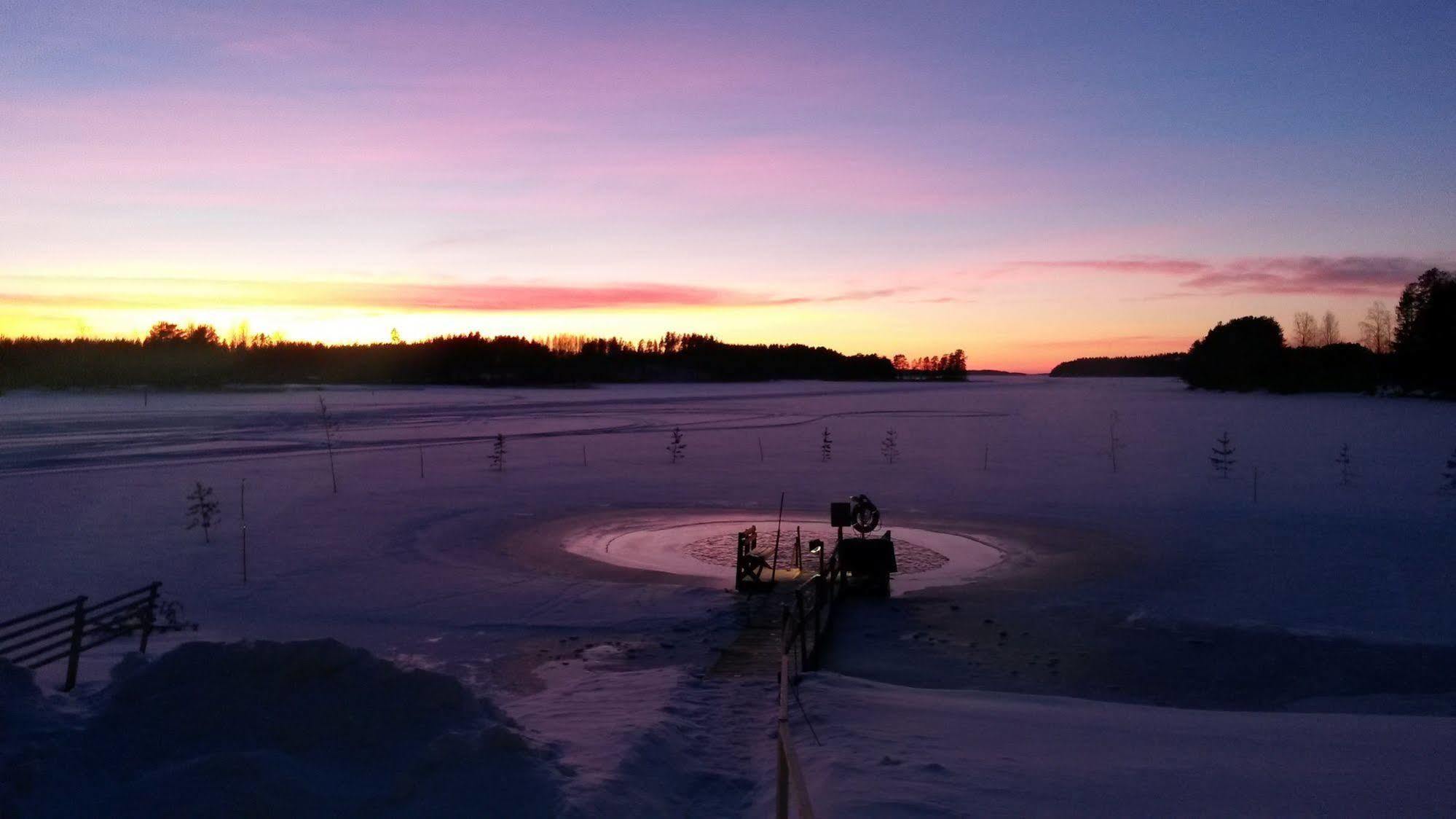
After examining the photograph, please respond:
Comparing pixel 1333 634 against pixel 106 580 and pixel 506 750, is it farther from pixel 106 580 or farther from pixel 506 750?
pixel 106 580

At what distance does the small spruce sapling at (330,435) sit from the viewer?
23.5 meters

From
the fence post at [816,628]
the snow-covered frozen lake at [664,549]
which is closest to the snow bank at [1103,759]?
the snow-covered frozen lake at [664,549]

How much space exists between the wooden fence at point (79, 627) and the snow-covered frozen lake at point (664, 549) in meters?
0.30

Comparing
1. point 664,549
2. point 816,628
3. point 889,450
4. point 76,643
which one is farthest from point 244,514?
point 889,450

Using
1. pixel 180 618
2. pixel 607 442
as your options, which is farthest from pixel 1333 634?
pixel 607 442

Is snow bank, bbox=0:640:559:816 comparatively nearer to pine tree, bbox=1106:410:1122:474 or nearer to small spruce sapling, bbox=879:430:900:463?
small spruce sapling, bbox=879:430:900:463

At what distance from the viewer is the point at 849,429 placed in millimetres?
43688

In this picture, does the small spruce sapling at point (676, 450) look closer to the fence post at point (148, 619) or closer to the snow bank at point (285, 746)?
the fence post at point (148, 619)

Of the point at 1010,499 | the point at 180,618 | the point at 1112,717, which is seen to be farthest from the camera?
the point at 1010,499

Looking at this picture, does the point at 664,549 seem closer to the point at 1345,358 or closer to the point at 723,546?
the point at 723,546

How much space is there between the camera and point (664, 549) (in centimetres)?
1672

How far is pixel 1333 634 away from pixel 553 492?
16.2 m

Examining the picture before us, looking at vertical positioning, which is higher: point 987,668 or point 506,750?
point 506,750

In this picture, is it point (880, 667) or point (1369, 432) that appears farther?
point (1369, 432)
